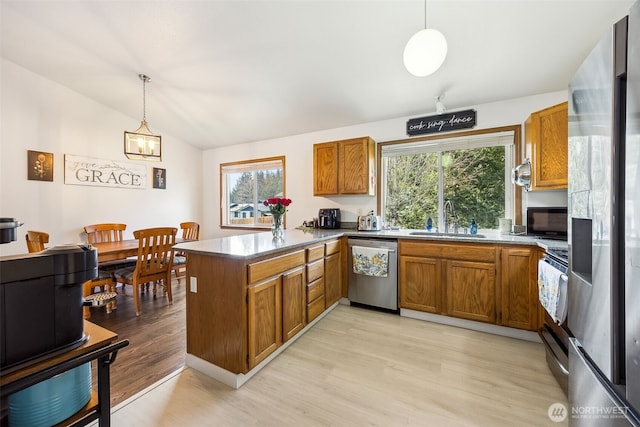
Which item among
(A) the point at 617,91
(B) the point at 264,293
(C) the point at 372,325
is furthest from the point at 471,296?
(A) the point at 617,91

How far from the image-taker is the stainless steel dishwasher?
9.26ft

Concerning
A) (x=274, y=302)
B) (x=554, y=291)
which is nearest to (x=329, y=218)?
(x=274, y=302)

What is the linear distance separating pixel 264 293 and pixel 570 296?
1.69m

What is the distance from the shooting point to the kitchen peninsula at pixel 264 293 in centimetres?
172

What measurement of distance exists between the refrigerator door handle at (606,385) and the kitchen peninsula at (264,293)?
154 centimetres

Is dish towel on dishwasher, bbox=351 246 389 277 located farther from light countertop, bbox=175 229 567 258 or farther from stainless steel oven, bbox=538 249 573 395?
stainless steel oven, bbox=538 249 573 395

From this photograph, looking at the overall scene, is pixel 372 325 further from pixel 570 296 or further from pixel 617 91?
pixel 617 91

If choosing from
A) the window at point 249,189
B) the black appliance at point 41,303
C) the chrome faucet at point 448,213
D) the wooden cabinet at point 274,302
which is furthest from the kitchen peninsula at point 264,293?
the window at point 249,189

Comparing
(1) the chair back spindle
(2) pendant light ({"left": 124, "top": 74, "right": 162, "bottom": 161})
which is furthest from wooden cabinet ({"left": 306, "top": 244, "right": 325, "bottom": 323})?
(1) the chair back spindle

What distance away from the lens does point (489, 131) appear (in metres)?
2.94

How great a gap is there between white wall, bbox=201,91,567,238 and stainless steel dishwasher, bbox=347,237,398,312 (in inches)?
31.7

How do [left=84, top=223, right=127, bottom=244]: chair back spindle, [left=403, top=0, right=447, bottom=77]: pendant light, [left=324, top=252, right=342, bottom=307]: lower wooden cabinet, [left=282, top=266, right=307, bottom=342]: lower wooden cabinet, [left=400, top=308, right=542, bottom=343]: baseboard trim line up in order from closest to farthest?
[left=403, top=0, right=447, bottom=77]: pendant light, [left=282, top=266, right=307, bottom=342]: lower wooden cabinet, [left=400, top=308, right=542, bottom=343]: baseboard trim, [left=324, top=252, right=342, bottom=307]: lower wooden cabinet, [left=84, top=223, right=127, bottom=244]: chair back spindle

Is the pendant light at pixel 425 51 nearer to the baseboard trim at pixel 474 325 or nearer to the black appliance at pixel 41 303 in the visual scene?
the black appliance at pixel 41 303

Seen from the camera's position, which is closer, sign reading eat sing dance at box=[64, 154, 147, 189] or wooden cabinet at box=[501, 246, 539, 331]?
wooden cabinet at box=[501, 246, 539, 331]
